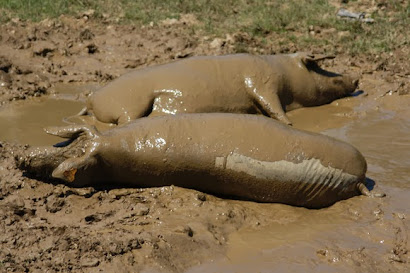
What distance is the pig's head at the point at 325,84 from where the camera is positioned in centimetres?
896

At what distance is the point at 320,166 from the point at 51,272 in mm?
2614

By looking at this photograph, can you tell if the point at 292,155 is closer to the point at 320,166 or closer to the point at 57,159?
the point at 320,166

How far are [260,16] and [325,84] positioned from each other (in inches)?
127

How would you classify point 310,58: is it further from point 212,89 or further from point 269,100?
point 212,89

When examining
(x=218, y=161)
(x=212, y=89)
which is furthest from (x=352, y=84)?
(x=218, y=161)

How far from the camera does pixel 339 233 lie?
539cm

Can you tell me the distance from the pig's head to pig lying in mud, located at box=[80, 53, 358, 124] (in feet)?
0.09

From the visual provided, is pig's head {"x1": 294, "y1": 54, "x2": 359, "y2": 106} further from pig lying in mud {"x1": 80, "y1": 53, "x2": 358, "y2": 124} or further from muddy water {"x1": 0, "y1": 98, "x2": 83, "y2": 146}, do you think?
muddy water {"x1": 0, "y1": 98, "x2": 83, "y2": 146}

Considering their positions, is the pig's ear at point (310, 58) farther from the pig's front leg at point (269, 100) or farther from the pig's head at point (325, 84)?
the pig's front leg at point (269, 100)

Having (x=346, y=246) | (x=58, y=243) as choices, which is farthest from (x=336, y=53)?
(x=58, y=243)

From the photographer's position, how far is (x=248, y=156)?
590cm

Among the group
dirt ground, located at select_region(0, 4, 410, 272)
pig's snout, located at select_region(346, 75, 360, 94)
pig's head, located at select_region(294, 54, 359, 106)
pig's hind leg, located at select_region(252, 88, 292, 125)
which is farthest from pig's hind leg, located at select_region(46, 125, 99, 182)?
pig's snout, located at select_region(346, 75, 360, 94)

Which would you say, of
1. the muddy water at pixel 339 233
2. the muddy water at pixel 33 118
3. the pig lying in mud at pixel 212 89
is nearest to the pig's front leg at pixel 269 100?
the pig lying in mud at pixel 212 89

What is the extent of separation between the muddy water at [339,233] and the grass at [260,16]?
3.88m
